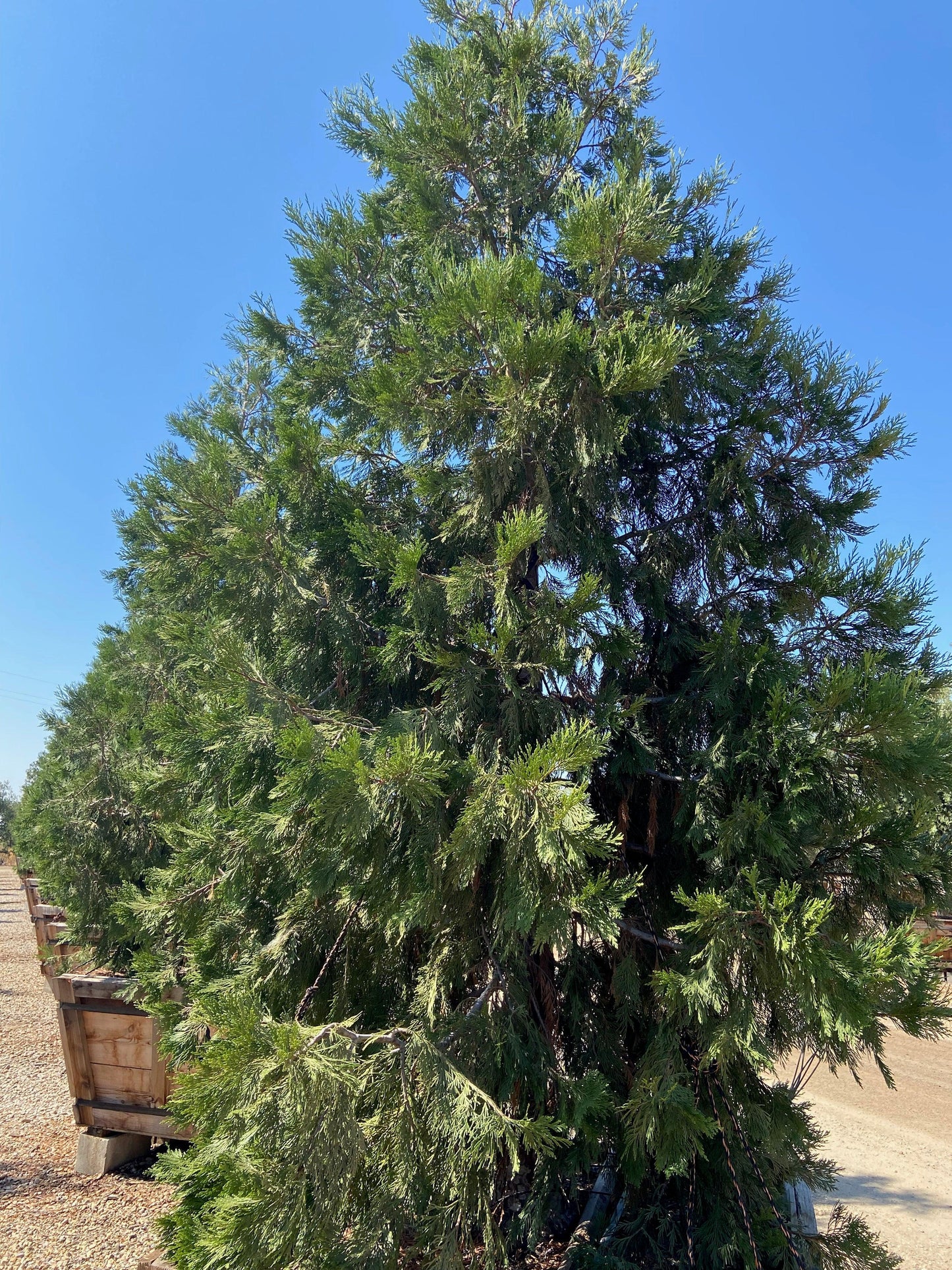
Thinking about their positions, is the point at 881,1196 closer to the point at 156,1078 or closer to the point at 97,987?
the point at 156,1078

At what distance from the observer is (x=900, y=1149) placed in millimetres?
7051

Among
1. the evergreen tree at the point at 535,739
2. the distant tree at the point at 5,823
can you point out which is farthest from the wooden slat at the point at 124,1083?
the distant tree at the point at 5,823

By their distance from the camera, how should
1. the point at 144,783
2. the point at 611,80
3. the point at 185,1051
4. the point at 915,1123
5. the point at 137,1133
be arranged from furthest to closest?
1. the point at 915,1123
2. the point at 137,1133
3. the point at 144,783
4. the point at 611,80
5. the point at 185,1051

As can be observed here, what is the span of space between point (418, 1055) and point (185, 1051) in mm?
1870

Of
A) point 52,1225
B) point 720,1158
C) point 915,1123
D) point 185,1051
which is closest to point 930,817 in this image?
point 720,1158

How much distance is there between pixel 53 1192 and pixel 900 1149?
294 inches

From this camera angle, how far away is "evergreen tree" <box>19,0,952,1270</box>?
2.62 m

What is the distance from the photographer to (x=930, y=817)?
115 inches

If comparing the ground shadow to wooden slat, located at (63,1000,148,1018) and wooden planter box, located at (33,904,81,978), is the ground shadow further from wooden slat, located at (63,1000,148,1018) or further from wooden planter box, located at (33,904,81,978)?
wooden planter box, located at (33,904,81,978)

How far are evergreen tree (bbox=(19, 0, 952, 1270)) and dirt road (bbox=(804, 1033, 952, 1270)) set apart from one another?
1.61 m

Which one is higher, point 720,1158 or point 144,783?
point 144,783

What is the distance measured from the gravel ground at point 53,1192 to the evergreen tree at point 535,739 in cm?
112

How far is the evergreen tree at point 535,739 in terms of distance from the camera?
8.59 ft

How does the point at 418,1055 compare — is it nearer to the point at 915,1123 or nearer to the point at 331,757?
the point at 331,757
